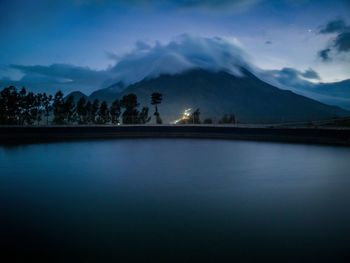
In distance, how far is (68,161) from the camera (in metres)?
24.3

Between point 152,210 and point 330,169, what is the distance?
523 inches

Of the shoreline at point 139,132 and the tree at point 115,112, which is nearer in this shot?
the shoreline at point 139,132

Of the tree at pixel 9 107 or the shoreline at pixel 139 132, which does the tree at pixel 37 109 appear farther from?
the shoreline at pixel 139 132

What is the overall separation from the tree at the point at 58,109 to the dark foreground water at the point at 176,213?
47.9 m

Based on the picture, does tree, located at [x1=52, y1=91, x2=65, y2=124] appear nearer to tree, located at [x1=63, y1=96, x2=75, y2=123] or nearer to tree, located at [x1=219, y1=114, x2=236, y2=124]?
tree, located at [x1=63, y1=96, x2=75, y2=123]

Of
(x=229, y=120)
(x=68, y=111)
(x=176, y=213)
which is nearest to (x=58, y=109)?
(x=68, y=111)

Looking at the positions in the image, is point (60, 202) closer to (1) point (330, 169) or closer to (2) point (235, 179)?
(2) point (235, 179)

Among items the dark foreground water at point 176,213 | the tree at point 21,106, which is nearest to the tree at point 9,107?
the tree at point 21,106

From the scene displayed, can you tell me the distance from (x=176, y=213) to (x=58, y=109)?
2567 inches

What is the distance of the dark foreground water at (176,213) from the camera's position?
767 cm

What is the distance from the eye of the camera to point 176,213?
10789 mm

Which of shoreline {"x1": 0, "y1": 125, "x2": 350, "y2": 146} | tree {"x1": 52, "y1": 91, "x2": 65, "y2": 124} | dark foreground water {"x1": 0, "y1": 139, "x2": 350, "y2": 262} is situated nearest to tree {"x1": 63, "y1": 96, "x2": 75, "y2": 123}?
tree {"x1": 52, "y1": 91, "x2": 65, "y2": 124}

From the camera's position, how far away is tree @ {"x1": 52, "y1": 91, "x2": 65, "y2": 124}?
67.2 meters

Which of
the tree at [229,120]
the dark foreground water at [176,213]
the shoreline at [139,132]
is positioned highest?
the tree at [229,120]
